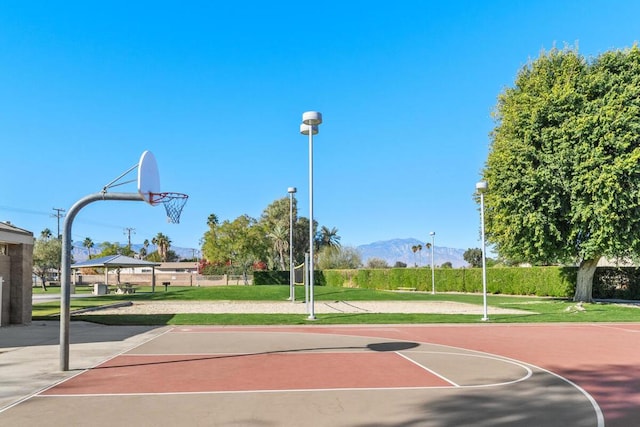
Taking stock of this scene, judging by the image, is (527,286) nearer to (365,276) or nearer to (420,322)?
(365,276)

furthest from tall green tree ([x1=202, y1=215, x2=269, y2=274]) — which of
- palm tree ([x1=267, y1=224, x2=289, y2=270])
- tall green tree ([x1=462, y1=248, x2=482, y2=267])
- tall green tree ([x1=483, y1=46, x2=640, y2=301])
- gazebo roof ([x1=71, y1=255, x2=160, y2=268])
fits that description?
tall green tree ([x1=462, y1=248, x2=482, y2=267])

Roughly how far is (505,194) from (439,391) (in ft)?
83.3

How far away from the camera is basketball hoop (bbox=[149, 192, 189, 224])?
11.2m

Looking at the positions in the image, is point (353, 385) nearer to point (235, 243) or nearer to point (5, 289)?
point (5, 289)

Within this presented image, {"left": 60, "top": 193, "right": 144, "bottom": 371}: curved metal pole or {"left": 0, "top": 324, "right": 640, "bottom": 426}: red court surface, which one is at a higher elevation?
{"left": 60, "top": 193, "right": 144, "bottom": 371}: curved metal pole

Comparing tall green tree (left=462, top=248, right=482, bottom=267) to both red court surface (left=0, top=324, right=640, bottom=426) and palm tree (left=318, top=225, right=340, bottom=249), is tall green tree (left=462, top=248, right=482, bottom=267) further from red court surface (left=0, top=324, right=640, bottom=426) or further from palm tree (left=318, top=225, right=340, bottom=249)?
red court surface (left=0, top=324, right=640, bottom=426)

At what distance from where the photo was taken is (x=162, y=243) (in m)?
130

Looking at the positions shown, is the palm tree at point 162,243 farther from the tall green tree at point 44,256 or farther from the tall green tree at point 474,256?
the tall green tree at point 474,256

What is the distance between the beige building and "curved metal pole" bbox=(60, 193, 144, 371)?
11.1 metres

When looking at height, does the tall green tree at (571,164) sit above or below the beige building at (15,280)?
above

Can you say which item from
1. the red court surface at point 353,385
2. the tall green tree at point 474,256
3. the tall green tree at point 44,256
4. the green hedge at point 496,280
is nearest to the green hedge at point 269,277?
the green hedge at point 496,280

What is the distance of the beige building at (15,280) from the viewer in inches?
780

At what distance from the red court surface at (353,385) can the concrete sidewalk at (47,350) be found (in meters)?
0.46

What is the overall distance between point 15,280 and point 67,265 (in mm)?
11998
